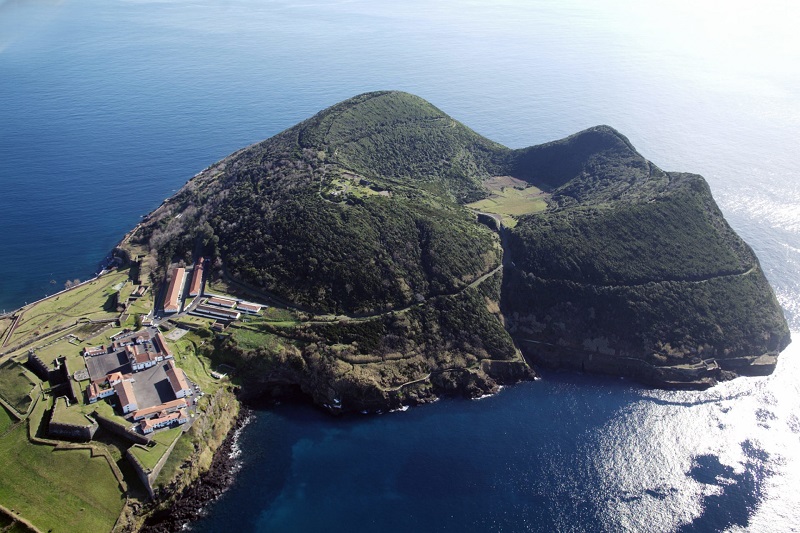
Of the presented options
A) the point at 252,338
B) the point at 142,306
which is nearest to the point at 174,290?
the point at 142,306

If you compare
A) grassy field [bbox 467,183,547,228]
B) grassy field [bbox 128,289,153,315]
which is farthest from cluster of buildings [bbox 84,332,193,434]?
grassy field [bbox 467,183,547,228]

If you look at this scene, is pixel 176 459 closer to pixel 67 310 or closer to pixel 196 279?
pixel 196 279

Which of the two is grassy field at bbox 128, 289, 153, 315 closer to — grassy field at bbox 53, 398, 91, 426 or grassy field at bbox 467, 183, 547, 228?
grassy field at bbox 53, 398, 91, 426

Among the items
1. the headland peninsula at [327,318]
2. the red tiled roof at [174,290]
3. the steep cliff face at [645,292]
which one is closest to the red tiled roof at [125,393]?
the headland peninsula at [327,318]

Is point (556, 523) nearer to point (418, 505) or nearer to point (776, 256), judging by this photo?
point (418, 505)

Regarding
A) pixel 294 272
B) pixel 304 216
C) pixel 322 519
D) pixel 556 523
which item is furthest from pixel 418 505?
pixel 304 216

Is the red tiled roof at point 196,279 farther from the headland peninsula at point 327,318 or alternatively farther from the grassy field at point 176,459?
the grassy field at point 176,459
